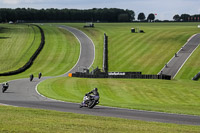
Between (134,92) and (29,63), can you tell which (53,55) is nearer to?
(29,63)

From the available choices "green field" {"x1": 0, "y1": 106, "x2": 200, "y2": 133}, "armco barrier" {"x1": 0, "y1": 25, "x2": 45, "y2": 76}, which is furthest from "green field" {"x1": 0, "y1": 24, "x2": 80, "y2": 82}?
"green field" {"x1": 0, "y1": 106, "x2": 200, "y2": 133}

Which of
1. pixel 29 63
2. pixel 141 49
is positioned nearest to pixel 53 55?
pixel 29 63

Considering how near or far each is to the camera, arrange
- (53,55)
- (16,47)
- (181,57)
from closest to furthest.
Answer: (181,57) → (53,55) → (16,47)

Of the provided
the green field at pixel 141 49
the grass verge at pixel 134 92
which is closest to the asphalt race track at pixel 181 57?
the green field at pixel 141 49

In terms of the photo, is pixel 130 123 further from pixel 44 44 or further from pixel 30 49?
pixel 44 44

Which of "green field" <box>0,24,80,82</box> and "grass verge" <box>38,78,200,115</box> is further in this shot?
"green field" <box>0,24,80,82</box>

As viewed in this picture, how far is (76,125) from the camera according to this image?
21.0 meters

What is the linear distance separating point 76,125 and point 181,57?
79428 millimetres

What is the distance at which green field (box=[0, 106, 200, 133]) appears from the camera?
63.2ft

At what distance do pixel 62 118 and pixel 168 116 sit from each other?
720 centimetres

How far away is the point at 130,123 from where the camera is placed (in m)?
22.8

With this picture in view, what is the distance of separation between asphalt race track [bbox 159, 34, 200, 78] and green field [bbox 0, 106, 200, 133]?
58.1 m

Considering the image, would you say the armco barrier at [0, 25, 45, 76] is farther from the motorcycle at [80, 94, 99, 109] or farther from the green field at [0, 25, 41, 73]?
the motorcycle at [80, 94, 99, 109]

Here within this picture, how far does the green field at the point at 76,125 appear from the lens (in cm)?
1927
